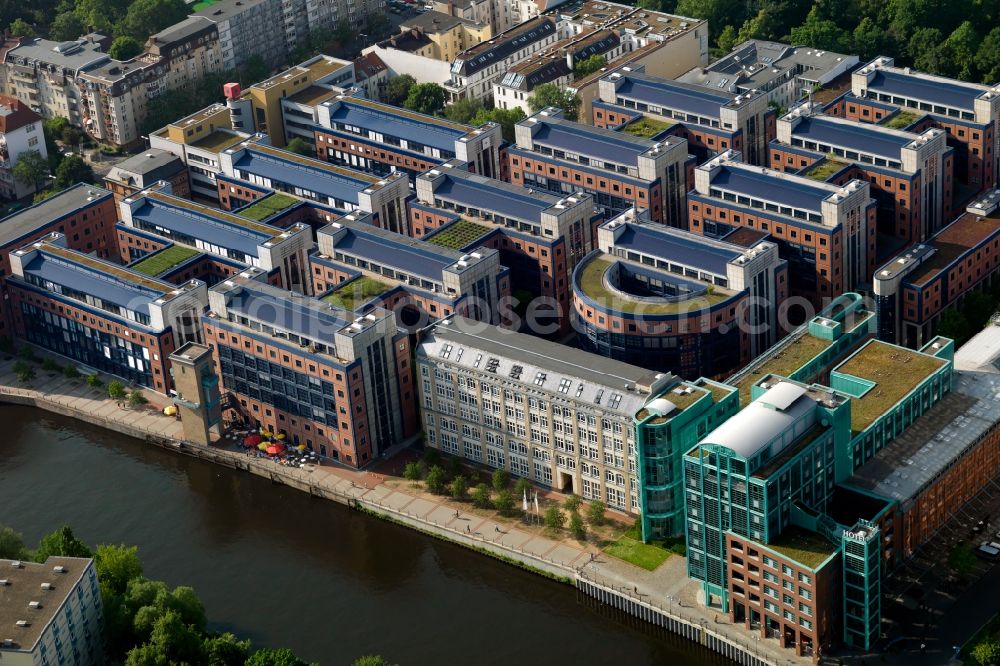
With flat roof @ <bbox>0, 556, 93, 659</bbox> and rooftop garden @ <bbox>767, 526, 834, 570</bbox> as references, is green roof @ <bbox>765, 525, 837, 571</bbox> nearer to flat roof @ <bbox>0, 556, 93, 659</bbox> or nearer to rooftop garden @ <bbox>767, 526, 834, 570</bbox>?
rooftop garden @ <bbox>767, 526, 834, 570</bbox>

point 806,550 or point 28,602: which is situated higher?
point 28,602

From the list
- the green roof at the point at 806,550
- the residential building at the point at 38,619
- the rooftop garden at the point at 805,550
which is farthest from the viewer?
the rooftop garden at the point at 805,550

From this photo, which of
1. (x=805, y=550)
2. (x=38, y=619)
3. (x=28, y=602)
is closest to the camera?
(x=38, y=619)

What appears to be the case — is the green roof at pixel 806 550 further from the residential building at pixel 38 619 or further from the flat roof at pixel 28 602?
the flat roof at pixel 28 602

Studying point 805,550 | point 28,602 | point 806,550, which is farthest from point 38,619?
point 806,550

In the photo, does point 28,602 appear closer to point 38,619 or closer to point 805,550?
point 38,619

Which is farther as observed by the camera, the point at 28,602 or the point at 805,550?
the point at 805,550

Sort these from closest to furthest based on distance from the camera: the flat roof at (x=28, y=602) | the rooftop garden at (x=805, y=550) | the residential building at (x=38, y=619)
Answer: the residential building at (x=38, y=619)
the flat roof at (x=28, y=602)
the rooftop garden at (x=805, y=550)

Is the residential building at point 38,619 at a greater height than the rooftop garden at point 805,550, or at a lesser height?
greater

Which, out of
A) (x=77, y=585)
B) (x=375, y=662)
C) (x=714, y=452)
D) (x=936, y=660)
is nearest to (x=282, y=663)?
(x=375, y=662)

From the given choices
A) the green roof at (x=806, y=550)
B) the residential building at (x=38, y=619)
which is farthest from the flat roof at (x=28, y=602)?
the green roof at (x=806, y=550)

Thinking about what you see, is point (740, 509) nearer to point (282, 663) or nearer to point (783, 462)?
point (783, 462)

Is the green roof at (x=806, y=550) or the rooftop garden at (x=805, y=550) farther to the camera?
the rooftop garden at (x=805, y=550)
